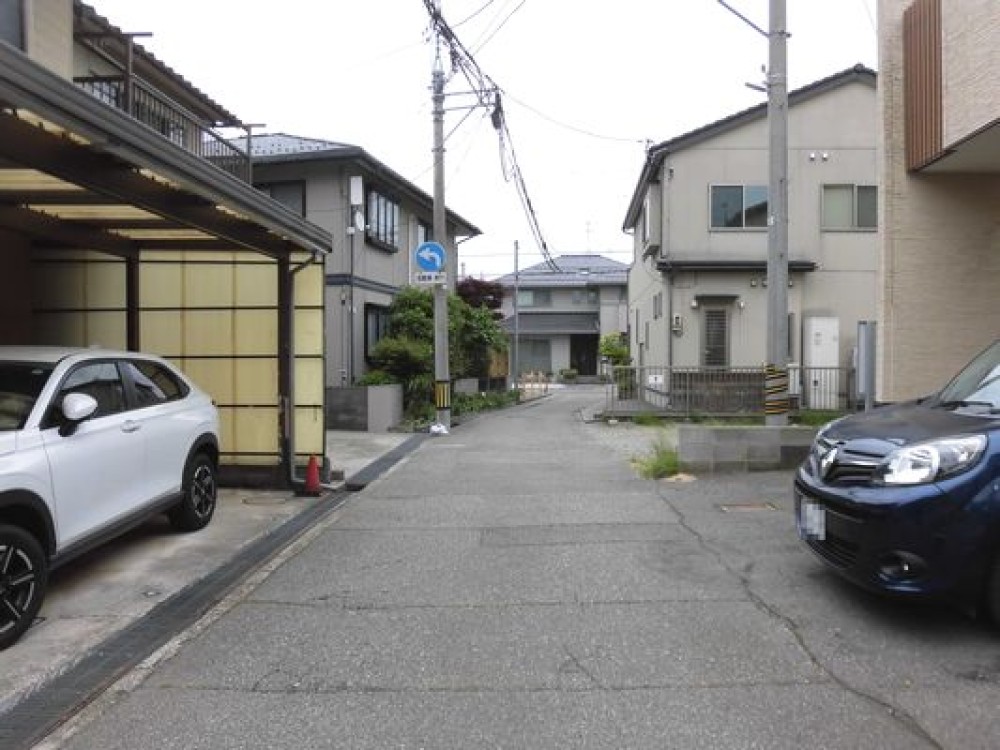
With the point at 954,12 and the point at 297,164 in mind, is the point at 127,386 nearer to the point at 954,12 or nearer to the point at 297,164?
the point at 954,12

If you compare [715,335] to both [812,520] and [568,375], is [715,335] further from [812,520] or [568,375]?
[568,375]

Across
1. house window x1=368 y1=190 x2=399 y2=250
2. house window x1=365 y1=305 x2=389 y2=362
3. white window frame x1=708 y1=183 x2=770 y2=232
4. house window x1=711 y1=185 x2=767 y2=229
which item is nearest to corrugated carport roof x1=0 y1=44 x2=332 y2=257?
house window x1=365 y1=305 x2=389 y2=362

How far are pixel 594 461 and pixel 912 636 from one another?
777 centimetres

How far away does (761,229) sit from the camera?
19.6m

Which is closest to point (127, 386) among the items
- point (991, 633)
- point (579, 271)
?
point (991, 633)

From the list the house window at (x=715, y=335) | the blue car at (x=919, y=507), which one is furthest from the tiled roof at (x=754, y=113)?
the blue car at (x=919, y=507)

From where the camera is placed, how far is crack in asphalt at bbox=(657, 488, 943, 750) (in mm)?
3691

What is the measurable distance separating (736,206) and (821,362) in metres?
3.95

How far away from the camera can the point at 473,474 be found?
11.4m

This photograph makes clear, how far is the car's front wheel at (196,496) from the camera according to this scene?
7.46m

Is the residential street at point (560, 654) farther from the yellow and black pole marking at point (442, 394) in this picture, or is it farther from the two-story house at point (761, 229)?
the two-story house at point (761, 229)

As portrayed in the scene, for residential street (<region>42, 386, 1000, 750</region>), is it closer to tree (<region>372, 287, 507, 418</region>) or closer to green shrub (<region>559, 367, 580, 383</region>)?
tree (<region>372, 287, 507, 418</region>)

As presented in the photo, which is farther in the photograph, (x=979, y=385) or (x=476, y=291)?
(x=476, y=291)

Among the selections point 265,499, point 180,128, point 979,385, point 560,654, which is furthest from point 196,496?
point 180,128
